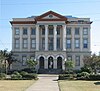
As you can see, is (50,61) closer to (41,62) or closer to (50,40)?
(41,62)

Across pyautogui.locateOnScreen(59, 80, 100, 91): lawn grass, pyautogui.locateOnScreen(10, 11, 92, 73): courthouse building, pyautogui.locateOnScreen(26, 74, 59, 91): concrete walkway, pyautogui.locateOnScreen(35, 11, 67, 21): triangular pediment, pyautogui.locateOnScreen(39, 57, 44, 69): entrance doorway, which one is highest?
pyautogui.locateOnScreen(35, 11, 67, 21): triangular pediment

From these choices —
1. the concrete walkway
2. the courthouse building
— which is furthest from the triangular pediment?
the concrete walkway

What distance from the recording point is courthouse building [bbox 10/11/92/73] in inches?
3125

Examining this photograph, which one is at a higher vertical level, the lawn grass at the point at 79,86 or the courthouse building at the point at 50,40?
the courthouse building at the point at 50,40

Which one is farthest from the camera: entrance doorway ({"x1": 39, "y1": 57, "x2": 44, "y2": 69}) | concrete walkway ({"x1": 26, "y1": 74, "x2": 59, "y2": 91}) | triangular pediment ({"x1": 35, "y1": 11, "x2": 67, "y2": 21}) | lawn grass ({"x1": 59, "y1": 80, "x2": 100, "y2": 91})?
entrance doorway ({"x1": 39, "y1": 57, "x2": 44, "y2": 69})

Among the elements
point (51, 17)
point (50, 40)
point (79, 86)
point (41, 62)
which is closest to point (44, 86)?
point (79, 86)

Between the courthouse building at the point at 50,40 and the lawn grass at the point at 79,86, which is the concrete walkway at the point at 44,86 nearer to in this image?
the lawn grass at the point at 79,86

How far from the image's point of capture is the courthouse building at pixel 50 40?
79375mm

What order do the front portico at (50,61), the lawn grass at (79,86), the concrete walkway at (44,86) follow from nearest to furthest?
the lawn grass at (79,86), the concrete walkway at (44,86), the front portico at (50,61)

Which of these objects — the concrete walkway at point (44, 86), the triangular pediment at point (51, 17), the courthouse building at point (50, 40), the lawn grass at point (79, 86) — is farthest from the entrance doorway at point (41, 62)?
the lawn grass at point (79, 86)

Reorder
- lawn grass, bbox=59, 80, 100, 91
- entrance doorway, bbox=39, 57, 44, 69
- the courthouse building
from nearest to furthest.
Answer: lawn grass, bbox=59, 80, 100, 91 → the courthouse building → entrance doorway, bbox=39, 57, 44, 69

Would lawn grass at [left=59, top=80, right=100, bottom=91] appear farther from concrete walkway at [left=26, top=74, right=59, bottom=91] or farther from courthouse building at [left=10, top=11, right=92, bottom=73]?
courthouse building at [left=10, top=11, right=92, bottom=73]

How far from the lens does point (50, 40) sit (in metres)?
81.8

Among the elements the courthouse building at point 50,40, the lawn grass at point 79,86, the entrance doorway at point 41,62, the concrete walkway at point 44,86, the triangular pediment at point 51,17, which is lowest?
the concrete walkway at point 44,86
